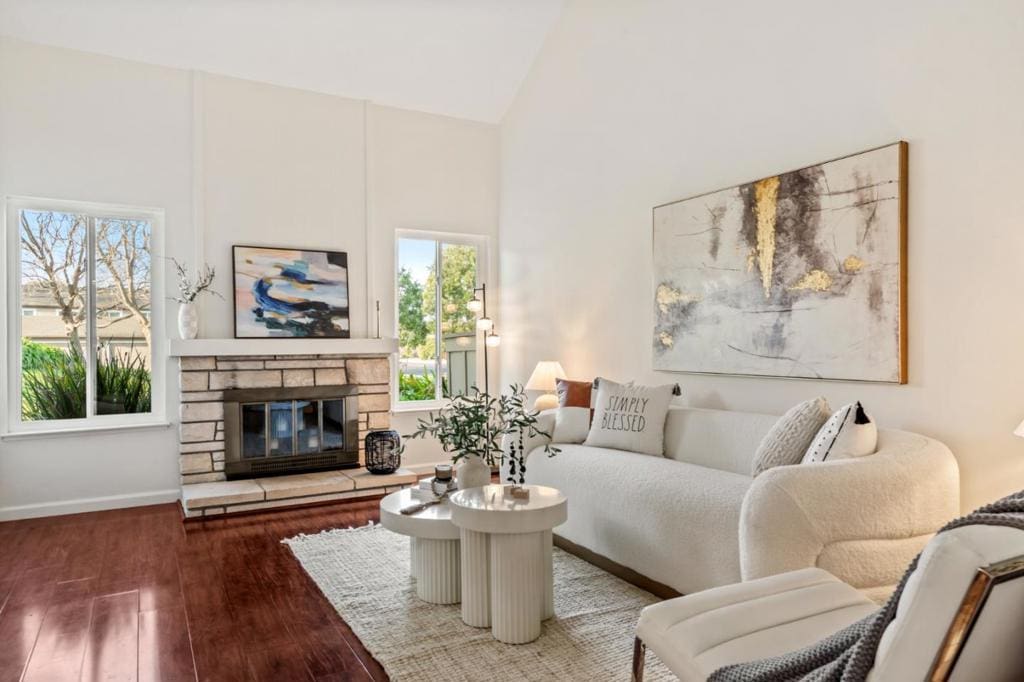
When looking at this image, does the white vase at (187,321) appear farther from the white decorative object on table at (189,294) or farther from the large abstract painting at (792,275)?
the large abstract painting at (792,275)

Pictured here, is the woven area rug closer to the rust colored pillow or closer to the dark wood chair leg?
the dark wood chair leg

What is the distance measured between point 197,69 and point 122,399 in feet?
8.17

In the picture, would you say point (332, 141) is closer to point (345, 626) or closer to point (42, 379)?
point (42, 379)

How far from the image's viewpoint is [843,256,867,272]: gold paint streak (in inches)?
122

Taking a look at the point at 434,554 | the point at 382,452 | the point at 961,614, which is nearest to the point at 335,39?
the point at 382,452

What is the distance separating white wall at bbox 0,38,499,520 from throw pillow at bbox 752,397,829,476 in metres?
3.54

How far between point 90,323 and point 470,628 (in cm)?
371

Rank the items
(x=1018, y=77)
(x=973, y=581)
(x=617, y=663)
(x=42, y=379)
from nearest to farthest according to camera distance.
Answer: (x=973, y=581) → (x=617, y=663) → (x=1018, y=77) → (x=42, y=379)

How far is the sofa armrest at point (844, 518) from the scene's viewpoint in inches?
86.0

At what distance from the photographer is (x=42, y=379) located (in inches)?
178

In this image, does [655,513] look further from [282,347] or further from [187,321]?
[187,321]

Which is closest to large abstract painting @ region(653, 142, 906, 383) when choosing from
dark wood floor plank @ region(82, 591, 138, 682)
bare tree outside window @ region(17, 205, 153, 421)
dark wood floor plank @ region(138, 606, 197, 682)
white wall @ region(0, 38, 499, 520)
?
white wall @ region(0, 38, 499, 520)

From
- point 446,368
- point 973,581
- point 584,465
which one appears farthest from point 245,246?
point 973,581

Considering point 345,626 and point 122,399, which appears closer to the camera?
point 345,626
